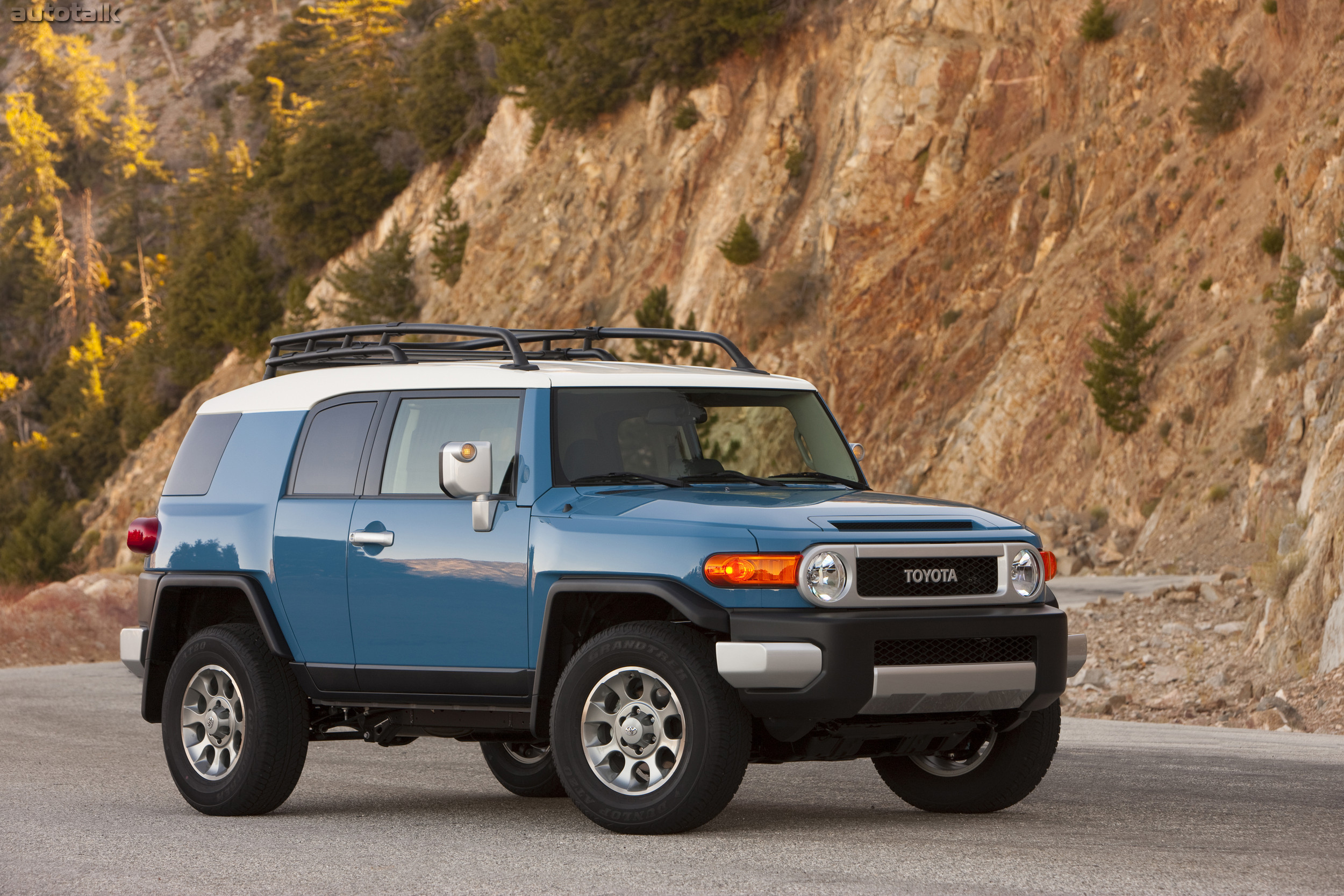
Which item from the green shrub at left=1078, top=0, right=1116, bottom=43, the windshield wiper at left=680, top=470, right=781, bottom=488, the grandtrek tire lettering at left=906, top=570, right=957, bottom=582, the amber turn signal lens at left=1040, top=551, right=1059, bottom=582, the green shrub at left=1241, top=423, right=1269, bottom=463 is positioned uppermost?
the green shrub at left=1078, top=0, right=1116, bottom=43

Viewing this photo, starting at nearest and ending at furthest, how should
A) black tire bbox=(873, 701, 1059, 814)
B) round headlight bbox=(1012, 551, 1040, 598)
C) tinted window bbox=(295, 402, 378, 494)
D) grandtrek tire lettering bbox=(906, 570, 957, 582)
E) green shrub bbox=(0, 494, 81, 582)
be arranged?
1. grandtrek tire lettering bbox=(906, 570, 957, 582)
2. round headlight bbox=(1012, 551, 1040, 598)
3. black tire bbox=(873, 701, 1059, 814)
4. tinted window bbox=(295, 402, 378, 494)
5. green shrub bbox=(0, 494, 81, 582)

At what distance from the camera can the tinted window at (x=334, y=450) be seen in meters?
8.88

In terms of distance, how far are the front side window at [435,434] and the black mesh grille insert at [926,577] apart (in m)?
1.93

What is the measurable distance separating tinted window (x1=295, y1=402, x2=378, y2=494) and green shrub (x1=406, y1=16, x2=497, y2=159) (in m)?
57.4

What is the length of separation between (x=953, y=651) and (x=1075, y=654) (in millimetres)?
861

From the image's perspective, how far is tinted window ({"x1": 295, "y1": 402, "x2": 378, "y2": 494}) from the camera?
8.88m

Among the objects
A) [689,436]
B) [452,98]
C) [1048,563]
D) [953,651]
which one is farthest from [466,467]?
[452,98]

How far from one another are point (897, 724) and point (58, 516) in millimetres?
65380

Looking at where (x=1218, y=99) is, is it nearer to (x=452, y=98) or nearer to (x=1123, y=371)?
(x=1123, y=371)

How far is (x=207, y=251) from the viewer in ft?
257

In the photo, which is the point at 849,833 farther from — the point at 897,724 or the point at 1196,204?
the point at 1196,204

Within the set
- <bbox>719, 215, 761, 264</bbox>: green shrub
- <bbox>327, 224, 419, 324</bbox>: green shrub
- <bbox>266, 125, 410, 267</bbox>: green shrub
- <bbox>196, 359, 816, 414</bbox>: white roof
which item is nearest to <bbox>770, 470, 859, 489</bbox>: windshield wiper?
<bbox>196, 359, 816, 414</bbox>: white roof

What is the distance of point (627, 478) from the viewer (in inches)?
323

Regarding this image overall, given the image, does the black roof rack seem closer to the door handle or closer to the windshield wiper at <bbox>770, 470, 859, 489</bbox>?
the windshield wiper at <bbox>770, 470, 859, 489</bbox>
